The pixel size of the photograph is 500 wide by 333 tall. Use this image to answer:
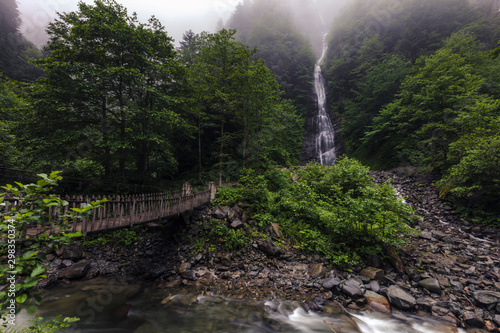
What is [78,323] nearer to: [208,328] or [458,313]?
[208,328]

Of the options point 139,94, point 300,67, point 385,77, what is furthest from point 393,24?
point 139,94

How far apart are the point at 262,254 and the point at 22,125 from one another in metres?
14.3

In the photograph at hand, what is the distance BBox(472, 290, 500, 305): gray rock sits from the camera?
6.09 metres

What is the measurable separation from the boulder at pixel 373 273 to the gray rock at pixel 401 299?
559mm

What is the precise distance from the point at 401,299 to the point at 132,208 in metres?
9.73

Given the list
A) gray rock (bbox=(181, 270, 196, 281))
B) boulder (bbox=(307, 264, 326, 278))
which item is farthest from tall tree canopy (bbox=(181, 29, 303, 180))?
boulder (bbox=(307, 264, 326, 278))

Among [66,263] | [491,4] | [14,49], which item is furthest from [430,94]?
[14,49]

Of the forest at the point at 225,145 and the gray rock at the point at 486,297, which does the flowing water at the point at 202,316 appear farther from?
the gray rock at the point at 486,297

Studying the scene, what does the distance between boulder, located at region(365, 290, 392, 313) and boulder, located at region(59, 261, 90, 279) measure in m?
11.9

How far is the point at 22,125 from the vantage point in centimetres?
1017

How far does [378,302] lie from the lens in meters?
6.48

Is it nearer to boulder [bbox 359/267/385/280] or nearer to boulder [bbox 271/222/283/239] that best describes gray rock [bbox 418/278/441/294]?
boulder [bbox 359/267/385/280]

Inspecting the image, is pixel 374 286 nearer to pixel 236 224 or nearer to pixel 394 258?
pixel 394 258

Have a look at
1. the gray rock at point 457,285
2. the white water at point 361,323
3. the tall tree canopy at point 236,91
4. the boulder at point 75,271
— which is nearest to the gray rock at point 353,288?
the white water at point 361,323
